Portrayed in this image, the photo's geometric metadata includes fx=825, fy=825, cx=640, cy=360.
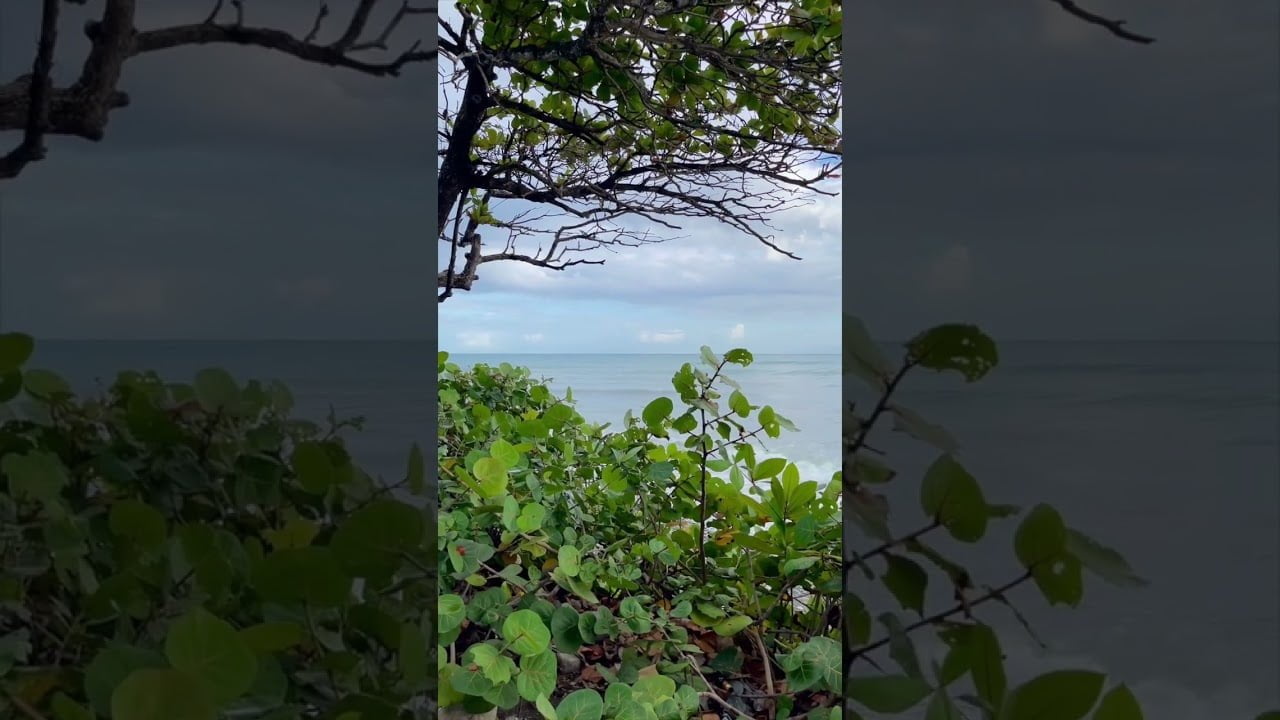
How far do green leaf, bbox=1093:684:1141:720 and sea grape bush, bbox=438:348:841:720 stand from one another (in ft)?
1.77

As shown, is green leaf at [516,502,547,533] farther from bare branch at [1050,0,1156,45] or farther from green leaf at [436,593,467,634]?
bare branch at [1050,0,1156,45]

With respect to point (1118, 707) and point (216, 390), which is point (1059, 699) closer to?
point (1118, 707)

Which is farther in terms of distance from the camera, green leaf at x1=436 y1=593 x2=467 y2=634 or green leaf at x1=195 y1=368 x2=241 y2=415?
green leaf at x1=436 y1=593 x2=467 y2=634

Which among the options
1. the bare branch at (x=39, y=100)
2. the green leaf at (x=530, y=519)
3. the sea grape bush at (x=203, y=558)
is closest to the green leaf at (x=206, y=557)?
the sea grape bush at (x=203, y=558)

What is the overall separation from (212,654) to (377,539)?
11cm

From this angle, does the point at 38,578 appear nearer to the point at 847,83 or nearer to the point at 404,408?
the point at 404,408

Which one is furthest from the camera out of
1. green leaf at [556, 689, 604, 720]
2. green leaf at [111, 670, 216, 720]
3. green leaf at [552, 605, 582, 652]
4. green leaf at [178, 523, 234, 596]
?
green leaf at [552, 605, 582, 652]

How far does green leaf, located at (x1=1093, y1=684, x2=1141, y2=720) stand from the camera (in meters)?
0.35

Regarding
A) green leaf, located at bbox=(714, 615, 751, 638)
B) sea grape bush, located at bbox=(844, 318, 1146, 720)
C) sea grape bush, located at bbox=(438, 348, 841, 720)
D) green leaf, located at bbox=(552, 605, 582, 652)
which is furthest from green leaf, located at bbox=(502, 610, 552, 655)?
sea grape bush, located at bbox=(844, 318, 1146, 720)

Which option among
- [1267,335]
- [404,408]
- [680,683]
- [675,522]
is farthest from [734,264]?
[1267,335]

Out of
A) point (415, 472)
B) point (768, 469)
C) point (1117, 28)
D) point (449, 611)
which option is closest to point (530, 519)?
point (449, 611)

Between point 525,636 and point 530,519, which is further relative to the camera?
point 530,519

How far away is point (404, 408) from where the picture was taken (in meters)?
0.58

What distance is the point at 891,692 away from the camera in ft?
1.40
